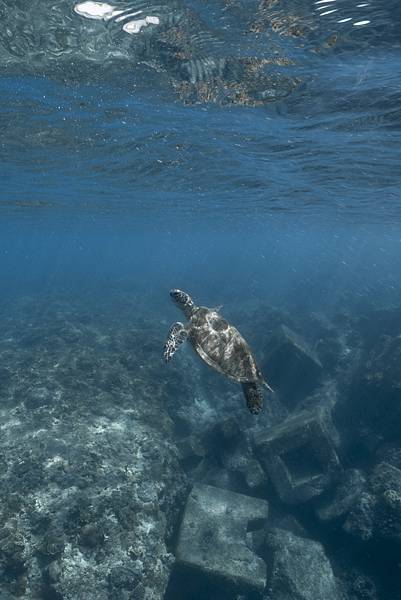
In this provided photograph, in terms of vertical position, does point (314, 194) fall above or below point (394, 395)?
above

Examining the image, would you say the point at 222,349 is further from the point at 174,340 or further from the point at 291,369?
the point at 291,369

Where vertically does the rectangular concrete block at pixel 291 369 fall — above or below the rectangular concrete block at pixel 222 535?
below

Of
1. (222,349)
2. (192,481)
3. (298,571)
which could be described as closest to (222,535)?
(298,571)

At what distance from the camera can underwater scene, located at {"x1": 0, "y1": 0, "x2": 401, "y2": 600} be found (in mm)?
9141

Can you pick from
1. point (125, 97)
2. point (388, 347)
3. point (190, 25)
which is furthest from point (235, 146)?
point (388, 347)

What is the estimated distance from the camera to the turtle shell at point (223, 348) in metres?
6.71

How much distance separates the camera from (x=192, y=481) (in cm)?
1291

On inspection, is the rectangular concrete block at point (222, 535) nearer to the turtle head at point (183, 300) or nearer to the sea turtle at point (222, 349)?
the sea turtle at point (222, 349)

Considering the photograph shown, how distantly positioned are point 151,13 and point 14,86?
6.49m

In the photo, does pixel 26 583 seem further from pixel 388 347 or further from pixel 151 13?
pixel 388 347

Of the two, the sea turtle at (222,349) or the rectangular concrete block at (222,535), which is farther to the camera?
the rectangular concrete block at (222,535)

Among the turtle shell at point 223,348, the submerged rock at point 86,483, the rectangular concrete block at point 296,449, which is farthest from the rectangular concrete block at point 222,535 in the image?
the turtle shell at point 223,348

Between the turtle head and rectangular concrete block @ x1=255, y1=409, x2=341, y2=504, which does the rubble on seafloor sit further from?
the turtle head

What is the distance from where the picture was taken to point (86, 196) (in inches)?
1310
